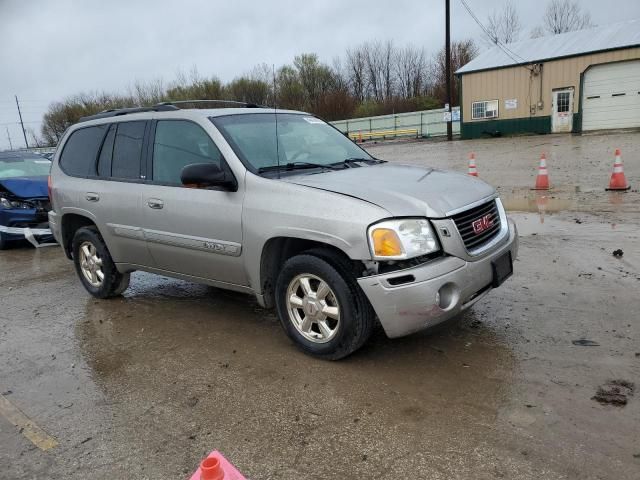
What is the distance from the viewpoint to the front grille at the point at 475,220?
11.4 feet

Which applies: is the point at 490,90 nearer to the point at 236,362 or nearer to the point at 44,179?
the point at 44,179

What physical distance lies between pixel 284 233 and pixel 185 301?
2.17m

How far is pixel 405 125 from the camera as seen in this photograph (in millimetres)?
41375

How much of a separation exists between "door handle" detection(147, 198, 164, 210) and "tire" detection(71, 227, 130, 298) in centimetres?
105

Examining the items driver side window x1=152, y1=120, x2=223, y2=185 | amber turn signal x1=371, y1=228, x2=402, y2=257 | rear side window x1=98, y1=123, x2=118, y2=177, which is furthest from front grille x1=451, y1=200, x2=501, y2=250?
rear side window x1=98, y1=123, x2=118, y2=177

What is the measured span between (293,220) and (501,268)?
153cm

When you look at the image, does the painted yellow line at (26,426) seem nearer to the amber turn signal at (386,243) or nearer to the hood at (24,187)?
the amber turn signal at (386,243)

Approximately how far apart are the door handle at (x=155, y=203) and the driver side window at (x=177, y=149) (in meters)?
0.17

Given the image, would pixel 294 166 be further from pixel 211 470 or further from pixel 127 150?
pixel 211 470

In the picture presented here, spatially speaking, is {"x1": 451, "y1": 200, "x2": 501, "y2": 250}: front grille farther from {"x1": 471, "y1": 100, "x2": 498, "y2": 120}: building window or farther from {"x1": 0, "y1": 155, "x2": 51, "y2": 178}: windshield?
{"x1": 471, "y1": 100, "x2": 498, "y2": 120}: building window

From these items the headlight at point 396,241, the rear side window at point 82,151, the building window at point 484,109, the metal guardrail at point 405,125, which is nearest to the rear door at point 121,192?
the rear side window at point 82,151

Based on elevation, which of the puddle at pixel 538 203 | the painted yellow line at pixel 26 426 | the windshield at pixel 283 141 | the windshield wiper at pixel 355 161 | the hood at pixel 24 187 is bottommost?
the puddle at pixel 538 203

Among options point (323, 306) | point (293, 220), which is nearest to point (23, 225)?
point (293, 220)

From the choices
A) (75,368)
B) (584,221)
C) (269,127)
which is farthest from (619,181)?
(75,368)
